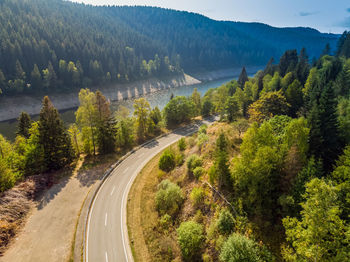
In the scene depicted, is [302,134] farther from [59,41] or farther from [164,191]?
[59,41]

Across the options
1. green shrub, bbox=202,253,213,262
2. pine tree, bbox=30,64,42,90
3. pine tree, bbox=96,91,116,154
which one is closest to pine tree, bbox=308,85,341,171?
green shrub, bbox=202,253,213,262

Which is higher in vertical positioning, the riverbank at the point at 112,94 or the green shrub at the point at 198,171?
the green shrub at the point at 198,171

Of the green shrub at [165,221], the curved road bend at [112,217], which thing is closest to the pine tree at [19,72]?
the curved road bend at [112,217]

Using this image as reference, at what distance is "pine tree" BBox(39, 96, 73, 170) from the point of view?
35.9m

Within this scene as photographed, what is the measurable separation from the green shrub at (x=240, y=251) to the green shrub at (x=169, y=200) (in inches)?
408

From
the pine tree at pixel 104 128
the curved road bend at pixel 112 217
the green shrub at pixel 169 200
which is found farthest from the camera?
the pine tree at pixel 104 128

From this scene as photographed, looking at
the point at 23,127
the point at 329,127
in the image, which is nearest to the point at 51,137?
the point at 23,127

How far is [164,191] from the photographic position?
29234 mm

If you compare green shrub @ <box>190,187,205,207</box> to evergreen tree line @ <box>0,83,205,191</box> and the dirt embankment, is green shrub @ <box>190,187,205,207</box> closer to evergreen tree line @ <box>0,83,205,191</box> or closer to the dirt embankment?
evergreen tree line @ <box>0,83,205,191</box>

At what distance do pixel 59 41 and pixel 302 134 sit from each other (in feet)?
499

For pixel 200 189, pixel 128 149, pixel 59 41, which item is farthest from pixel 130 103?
pixel 200 189

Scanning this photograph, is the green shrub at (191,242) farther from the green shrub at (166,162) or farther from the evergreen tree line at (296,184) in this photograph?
the green shrub at (166,162)

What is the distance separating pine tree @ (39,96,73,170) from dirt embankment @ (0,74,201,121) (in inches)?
2561

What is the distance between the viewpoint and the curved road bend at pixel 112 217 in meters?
22.7
